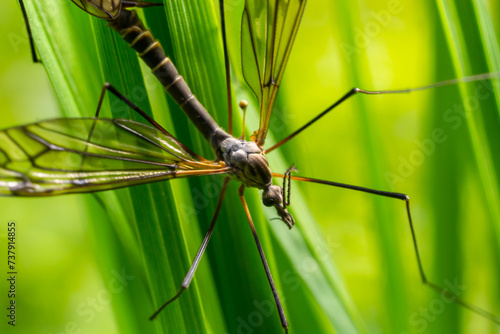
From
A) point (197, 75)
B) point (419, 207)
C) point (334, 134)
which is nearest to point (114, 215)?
point (197, 75)

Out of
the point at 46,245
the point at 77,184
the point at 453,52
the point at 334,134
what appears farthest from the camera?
the point at 334,134

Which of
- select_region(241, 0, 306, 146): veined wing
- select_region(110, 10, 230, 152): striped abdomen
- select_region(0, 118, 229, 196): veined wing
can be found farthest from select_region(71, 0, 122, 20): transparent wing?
select_region(241, 0, 306, 146): veined wing

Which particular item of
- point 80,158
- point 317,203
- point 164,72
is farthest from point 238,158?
point 317,203

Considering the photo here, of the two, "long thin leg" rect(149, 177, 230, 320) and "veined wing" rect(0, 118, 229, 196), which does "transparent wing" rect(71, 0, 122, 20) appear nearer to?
"veined wing" rect(0, 118, 229, 196)

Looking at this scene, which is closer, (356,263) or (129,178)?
(129,178)

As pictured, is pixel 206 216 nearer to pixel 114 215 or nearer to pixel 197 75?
pixel 114 215
